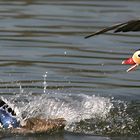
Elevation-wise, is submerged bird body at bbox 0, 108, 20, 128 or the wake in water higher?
submerged bird body at bbox 0, 108, 20, 128

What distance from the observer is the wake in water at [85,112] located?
445 inches

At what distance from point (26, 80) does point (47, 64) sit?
111 centimetres

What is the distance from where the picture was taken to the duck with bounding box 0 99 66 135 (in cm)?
1094

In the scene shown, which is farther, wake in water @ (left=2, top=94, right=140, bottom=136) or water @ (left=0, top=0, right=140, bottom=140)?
water @ (left=0, top=0, right=140, bottom=140)

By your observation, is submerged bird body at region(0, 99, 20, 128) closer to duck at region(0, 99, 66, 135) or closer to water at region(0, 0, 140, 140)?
duck at region(0, 99, 66, 135)

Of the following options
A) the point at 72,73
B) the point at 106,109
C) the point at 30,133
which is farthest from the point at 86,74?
the point at 30,133

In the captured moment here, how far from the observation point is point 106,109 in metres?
11.9

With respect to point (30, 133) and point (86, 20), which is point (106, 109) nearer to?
point (30, 133)

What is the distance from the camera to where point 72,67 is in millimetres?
14523

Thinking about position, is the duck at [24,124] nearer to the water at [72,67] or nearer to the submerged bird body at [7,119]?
the submerged bird body at [7,119]

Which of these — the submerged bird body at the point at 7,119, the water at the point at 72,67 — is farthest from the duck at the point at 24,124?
the water at the point at 72,67

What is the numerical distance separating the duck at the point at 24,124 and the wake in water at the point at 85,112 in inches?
4.5

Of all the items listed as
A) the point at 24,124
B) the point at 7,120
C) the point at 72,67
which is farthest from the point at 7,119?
the point at 72,67

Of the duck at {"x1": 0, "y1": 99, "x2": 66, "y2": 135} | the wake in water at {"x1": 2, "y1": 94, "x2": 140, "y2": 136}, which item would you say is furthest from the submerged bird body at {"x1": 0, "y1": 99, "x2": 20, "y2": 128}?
the wake in water at {"x1": 2, "y1": 94, "x2": 140, "y2": 136}
